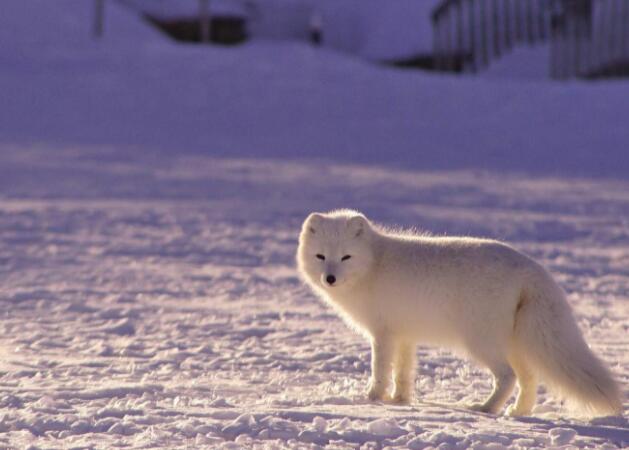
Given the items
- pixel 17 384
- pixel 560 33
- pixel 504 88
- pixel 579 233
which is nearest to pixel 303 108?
pixel 504 88

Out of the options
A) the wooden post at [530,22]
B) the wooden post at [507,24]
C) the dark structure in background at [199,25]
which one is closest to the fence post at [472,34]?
the wooden post at [507,24]

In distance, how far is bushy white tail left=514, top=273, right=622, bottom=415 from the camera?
3805 millimetres

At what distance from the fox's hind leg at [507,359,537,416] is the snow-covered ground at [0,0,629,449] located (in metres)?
0.11

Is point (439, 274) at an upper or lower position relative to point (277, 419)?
upper

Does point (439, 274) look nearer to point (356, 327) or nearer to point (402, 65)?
point (356, 327)

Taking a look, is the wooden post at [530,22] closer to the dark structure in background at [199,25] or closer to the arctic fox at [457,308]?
the dark structure in background at [199,25]

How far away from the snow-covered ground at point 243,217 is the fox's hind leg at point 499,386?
0.39ft

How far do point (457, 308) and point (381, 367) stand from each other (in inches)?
17.5

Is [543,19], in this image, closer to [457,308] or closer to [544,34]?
[544,34]

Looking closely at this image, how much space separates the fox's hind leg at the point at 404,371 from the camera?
13.9 feet

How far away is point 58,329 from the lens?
17.6 feet

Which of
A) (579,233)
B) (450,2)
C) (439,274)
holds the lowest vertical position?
(579,233)

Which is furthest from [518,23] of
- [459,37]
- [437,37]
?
[437,37]

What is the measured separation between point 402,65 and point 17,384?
62.4ft
